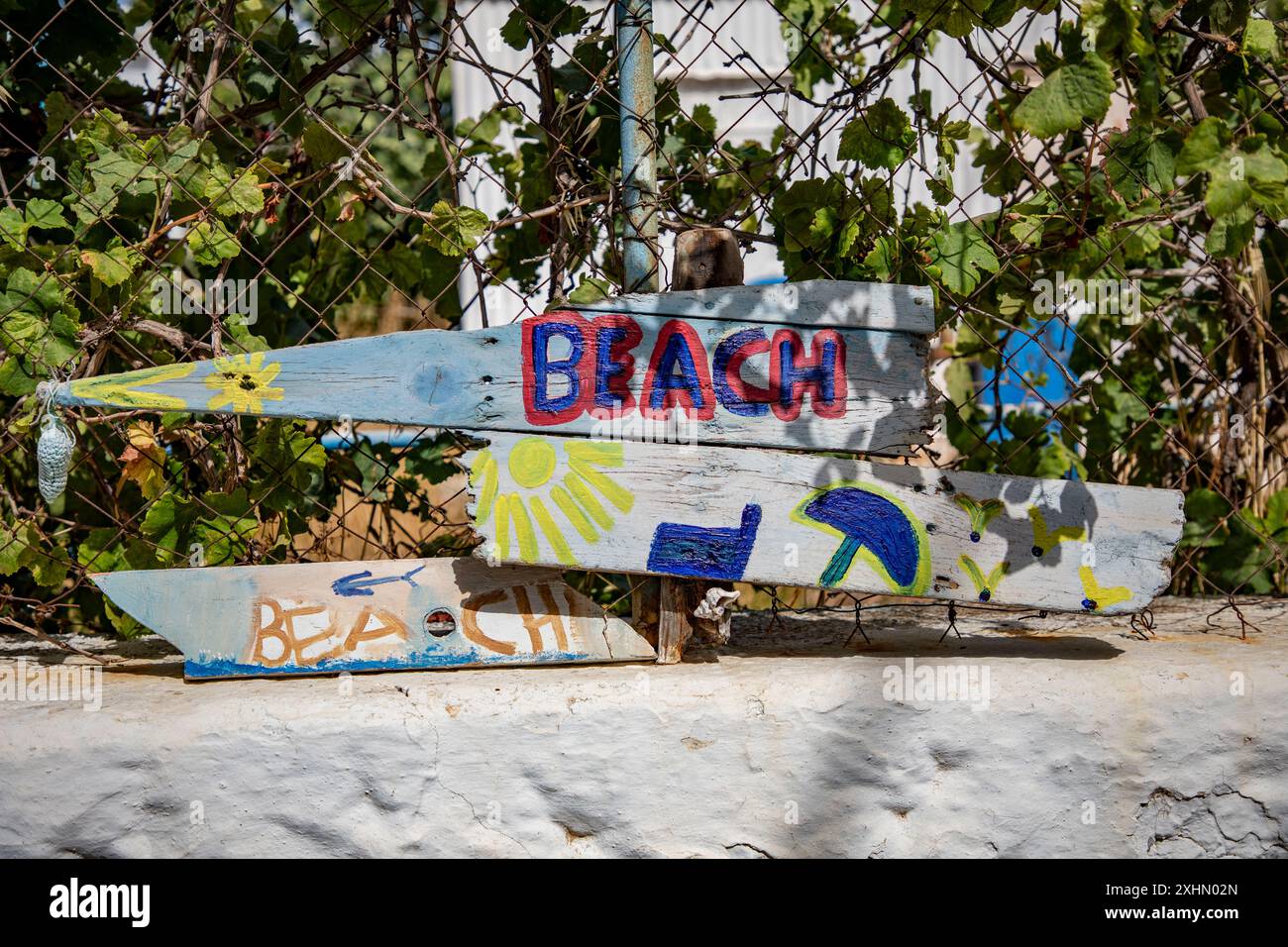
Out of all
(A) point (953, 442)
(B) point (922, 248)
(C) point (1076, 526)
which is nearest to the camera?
(C) point (1076, 526)

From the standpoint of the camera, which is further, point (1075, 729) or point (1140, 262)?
point (1140, 262)

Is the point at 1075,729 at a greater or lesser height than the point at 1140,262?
lesser

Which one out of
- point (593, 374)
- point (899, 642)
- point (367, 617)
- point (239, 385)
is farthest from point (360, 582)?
point (899, 642)

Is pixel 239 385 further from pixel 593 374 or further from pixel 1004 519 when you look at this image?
pixel 1004 519

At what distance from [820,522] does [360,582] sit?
0.80 metres

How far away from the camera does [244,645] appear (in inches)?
74.9

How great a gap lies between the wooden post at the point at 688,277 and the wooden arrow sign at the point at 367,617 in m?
0.04

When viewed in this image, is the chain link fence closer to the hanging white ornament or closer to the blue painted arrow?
the hanging white ornament

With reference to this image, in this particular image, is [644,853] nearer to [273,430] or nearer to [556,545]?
[556,545]

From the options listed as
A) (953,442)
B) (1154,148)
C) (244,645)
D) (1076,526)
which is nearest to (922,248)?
(1154,148)

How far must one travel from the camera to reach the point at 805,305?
6.32 ft

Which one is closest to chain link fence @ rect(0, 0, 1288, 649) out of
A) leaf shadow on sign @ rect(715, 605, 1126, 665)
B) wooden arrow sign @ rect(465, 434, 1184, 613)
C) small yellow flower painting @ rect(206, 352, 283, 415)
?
small yellow flower painting @ rect(206, 352, 283, 415)

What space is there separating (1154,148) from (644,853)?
1561mm

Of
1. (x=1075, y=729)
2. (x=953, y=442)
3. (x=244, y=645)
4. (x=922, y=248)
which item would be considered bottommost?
(x=1075, y=729)
